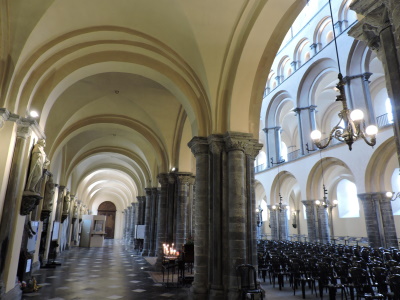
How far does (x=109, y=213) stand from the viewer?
41781 millimetres

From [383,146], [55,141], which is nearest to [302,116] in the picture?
[383,146]

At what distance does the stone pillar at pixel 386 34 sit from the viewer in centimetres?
251

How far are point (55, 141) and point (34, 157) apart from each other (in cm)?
465

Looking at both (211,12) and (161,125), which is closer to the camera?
(211,12)

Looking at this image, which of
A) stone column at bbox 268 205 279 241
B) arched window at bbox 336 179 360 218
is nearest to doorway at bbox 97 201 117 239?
stone column at bbox 268 205 279 241

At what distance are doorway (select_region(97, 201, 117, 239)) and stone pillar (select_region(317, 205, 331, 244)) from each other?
30042 mm

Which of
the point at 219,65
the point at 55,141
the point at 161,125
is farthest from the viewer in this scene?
the point at 161,125

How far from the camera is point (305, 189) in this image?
18.1 metres

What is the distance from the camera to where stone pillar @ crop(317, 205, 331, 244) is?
16.6 m

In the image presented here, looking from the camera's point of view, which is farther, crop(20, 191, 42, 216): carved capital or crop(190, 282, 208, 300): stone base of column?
crop(190, 282, 208, 300): stone base of column

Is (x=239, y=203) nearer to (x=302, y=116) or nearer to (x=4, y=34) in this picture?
(x=4, y=34)

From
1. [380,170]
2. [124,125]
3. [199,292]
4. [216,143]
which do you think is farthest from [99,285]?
[380,170]

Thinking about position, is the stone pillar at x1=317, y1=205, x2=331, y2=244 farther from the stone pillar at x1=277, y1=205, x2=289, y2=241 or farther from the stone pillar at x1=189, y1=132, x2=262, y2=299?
the stone pillar at x1=189, y1=132, x2=262, y2=299

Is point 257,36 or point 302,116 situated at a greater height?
point 302,116
